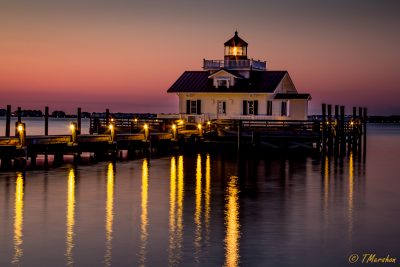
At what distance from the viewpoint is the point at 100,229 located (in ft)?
70.0

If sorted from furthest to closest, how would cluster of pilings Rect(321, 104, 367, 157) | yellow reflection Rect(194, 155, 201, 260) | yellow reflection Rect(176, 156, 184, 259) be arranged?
cluster of pilings Rect(321, 104, 367, 157) → yellow reflection Rect(176, 156, 184, 259) → yellow reflection Rect(194, 155, 201, 260)

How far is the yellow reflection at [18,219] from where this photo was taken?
Result: 17922 millimetres

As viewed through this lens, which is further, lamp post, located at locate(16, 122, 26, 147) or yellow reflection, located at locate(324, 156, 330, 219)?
lamp post, located at locate(16, 122, 26, 147)

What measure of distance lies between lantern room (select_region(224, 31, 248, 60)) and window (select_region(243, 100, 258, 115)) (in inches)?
201

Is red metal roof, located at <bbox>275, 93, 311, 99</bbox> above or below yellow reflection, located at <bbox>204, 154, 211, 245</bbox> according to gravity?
above

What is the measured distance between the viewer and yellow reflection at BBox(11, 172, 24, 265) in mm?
17922

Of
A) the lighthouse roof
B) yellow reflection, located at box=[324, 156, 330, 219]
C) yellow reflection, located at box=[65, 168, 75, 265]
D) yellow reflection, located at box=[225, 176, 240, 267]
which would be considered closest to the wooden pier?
yellow reflection, located at box=[324, 156, 330, 219]

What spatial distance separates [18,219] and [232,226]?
6.21 meters

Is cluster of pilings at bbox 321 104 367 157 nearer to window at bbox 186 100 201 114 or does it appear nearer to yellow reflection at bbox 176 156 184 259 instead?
window at bbox 186 100 201 114

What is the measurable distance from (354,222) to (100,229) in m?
7.59

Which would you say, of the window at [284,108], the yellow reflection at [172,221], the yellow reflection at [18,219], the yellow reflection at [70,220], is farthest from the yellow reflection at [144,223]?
the window at [284,108]

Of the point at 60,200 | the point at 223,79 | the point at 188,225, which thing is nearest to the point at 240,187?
the point at 60,200

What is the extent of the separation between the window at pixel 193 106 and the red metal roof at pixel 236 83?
3.50ft

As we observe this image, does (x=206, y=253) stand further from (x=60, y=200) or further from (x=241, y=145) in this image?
(x=241, y=145)
